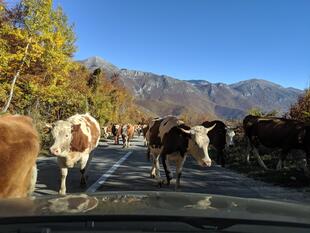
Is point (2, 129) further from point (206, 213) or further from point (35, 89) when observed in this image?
point (35, 89)

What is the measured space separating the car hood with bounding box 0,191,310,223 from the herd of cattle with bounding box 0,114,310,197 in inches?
131

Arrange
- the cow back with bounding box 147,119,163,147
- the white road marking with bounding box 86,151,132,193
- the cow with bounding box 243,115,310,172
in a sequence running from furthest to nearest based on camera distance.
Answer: the cow with bounding box 243,115,310,172 → the cow back with bounding box 147,119,163,147 → the white road marking with bounding box 86,151,132,193

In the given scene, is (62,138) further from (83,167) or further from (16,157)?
(16,157)

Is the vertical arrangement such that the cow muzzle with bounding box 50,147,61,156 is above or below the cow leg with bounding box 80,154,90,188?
above

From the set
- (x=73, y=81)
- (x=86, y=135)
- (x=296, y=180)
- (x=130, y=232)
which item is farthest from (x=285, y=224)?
(x=73, y=81)

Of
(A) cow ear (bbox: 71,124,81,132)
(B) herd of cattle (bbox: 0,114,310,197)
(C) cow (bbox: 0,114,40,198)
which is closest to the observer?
(C) cow (bbox: 0,114,40,198)

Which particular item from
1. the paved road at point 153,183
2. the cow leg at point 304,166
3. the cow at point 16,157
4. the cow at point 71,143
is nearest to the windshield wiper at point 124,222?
the cow at point 16,157

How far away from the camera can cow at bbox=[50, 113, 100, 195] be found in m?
11.7

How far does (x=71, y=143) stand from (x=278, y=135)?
31.7ft

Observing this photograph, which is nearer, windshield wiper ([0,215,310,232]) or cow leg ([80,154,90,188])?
windshield wiper ([0,215,310,232])

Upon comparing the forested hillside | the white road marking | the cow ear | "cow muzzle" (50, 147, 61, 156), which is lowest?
the white road marking

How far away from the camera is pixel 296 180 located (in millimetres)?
15297

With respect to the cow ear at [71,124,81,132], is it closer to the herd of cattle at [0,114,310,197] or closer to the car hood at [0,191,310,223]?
the herd of cattle at [0,114,310,197]

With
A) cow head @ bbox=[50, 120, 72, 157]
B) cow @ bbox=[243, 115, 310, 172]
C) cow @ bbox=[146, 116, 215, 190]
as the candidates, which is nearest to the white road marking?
cow head @ bbox=[50, 120, 72, 157]
